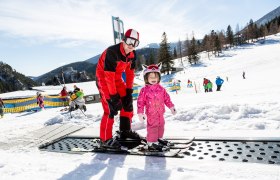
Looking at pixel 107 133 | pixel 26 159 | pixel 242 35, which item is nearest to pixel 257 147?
pixel 107 133

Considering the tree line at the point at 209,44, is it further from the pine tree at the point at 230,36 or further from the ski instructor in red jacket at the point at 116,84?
the ski instructor in red jacket at the point at 116,84

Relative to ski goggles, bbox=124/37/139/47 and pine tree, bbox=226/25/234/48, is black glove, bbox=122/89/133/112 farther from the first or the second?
pine tree, bbox=226/25/234/48

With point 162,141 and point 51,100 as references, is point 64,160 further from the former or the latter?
point 51,100

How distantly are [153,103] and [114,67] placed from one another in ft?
2.70

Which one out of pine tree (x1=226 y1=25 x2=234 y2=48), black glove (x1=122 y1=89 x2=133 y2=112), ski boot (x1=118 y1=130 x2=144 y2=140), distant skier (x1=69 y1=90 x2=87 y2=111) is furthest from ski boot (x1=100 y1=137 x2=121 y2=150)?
pine tree (x1=226 y1=25 x2=234 y2=48)

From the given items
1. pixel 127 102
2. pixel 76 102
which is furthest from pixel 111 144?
pixel 76 102

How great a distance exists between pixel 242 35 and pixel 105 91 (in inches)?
4231

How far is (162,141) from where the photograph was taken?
12.0 feet

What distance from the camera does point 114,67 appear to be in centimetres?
367

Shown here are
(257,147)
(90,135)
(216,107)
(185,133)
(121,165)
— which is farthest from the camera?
(216,107)

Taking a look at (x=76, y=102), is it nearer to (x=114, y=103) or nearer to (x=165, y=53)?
(x=114, y=103)

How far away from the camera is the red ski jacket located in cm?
363

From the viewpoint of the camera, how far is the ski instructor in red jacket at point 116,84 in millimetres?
3654

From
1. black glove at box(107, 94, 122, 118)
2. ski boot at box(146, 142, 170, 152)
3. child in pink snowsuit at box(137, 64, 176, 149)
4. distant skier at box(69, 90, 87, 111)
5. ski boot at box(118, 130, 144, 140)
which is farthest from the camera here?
distant skier at box(69, 90, 87, 111)
